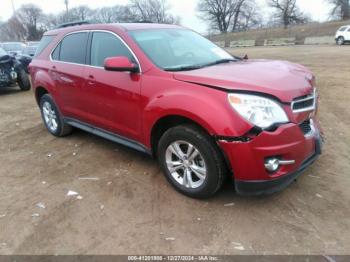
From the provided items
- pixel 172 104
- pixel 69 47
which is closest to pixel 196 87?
pixel 172 104

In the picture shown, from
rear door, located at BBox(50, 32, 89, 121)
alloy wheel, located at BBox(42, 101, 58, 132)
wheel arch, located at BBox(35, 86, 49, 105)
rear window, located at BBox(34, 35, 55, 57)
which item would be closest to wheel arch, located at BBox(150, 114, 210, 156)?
rear door, located at BBox(50, 32, 89, 121)

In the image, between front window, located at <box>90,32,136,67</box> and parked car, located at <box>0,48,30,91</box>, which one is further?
parked car, located at <box>0,48,30,91</box>

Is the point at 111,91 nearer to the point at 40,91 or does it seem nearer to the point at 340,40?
the point at 40,91

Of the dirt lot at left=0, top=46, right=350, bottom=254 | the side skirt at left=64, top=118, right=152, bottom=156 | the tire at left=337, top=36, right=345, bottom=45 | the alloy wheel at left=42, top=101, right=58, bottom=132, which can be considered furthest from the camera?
the tire at left=337, top=36, right=345, bottom=45

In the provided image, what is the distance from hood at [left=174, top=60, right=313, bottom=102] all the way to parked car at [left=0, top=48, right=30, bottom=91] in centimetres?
911

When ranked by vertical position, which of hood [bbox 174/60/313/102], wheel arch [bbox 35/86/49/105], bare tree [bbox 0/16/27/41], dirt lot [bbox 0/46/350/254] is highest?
hood [bbox 174/60/313/102]

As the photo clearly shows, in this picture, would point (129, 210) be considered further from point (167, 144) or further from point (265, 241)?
point (265, 241)

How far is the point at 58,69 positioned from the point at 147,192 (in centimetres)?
258

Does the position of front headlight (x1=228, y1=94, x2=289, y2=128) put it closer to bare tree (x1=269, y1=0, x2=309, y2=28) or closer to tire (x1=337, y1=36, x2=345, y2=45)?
tire (x1=337, y1=36, x2=345, y2=45)

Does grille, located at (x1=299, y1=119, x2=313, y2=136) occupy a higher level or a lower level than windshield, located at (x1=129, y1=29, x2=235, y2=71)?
lower

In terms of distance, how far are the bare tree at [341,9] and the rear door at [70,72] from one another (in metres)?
78.6

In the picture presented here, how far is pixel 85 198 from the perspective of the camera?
4.17 meters

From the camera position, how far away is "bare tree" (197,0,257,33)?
279 ft

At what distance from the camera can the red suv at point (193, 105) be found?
11.2 ft
